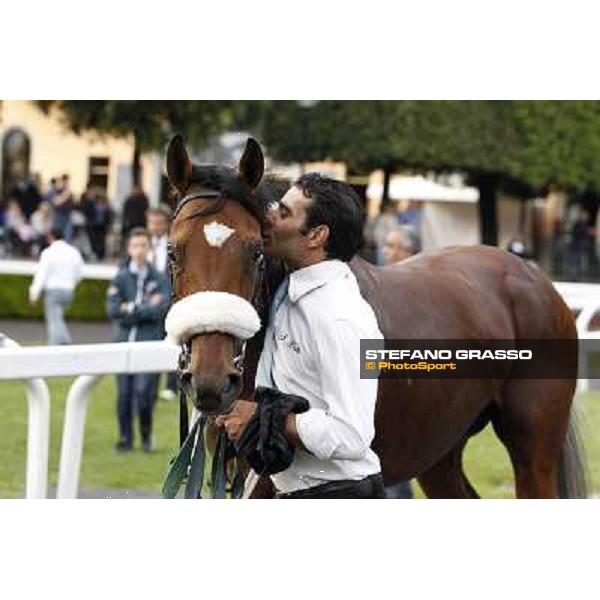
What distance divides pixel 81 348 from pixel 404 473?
1.36 meters

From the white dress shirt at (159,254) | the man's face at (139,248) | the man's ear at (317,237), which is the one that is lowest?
the white dress shirt at (159,254)

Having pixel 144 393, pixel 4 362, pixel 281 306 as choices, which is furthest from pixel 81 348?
pixel 144 393

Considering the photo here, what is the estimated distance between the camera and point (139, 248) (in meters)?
9.97

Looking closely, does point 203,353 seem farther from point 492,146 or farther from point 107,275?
point 492,146

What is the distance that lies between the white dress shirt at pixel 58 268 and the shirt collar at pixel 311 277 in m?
8.68

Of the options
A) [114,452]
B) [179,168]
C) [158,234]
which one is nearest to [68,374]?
[179,168]

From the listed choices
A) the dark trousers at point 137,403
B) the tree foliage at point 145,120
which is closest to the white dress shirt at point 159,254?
the dark trousers at point 137,403

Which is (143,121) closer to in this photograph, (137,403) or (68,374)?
(137,403)

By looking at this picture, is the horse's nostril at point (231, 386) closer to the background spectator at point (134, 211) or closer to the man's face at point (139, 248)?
the man's face at point (139, 248)

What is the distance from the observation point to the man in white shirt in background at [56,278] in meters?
12.9

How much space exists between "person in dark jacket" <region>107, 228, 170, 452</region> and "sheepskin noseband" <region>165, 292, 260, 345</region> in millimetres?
5817

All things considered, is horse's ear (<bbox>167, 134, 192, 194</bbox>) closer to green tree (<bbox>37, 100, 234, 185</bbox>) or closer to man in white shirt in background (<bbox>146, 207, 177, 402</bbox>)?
man in white shirt in background (<bbox>146, 207, 177, 402</bbox>)

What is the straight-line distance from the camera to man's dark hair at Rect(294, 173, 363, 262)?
169 inches
